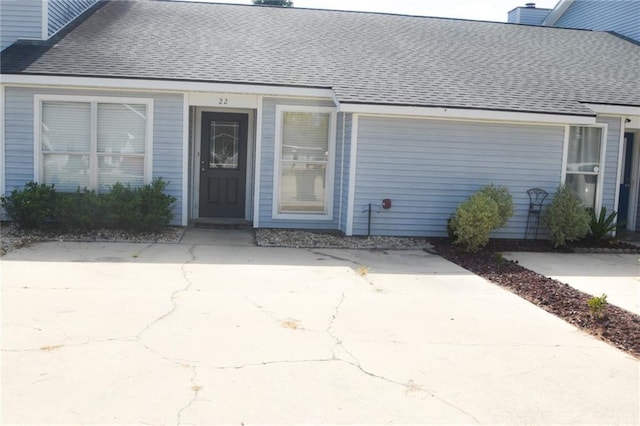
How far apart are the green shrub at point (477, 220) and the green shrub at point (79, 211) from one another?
19.4 feet

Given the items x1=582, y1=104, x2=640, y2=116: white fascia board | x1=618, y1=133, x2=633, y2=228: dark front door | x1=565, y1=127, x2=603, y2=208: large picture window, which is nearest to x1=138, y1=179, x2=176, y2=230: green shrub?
x1=565, y1=127, x2=603, y2=208: large picture window

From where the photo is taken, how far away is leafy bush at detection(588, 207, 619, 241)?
1102 cm

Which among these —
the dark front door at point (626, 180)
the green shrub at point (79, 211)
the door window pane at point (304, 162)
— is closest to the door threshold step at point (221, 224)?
the door window pane at point (304, 162)

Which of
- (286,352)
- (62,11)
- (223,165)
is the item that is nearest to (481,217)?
(223,165)

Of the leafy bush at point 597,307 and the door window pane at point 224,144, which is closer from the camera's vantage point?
the leafy bush at point 597,307

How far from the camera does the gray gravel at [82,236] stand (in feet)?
31.5

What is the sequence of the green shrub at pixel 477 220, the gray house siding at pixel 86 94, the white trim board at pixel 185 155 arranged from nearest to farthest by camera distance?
1. the green shrub at pixel 477 220
2. the gray house siding at pixel 86 94
3. the white trim board at pixel 185 155

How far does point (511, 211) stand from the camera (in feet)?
33.6

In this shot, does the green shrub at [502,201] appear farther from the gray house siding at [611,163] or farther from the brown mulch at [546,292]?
the gray house siding at [611,163]

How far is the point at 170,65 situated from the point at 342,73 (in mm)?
3161

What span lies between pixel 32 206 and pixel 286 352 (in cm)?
673

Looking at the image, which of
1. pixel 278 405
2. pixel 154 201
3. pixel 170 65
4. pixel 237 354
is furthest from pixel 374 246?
pixel 278 405

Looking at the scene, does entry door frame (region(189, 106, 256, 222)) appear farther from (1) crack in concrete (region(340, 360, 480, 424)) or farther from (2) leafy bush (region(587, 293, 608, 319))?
(1) crack in concrete (region(340, 360, 480, 424))

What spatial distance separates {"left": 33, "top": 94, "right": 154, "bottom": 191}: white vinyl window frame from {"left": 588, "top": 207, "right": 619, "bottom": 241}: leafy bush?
805 centimetres
